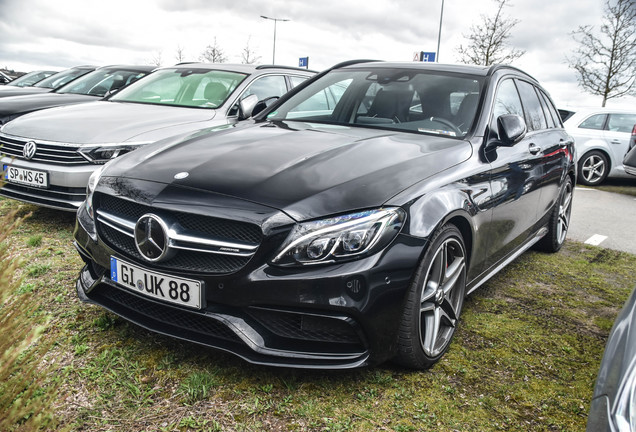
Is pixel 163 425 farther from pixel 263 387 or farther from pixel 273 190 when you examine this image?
pixel 273 190

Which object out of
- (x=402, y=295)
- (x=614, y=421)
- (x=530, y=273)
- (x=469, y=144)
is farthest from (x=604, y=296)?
Answer: (x=614, y=421)

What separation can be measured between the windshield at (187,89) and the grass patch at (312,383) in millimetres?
2864

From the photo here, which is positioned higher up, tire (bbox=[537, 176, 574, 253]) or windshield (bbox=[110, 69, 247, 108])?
windshield (bbox=[110, 69, 247, 108])

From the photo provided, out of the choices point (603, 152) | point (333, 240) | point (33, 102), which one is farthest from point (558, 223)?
point (603, 152)

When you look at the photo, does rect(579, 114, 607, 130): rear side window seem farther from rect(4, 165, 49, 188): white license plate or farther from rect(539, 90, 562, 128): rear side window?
rect(4, 165, 49, 188): white license plate

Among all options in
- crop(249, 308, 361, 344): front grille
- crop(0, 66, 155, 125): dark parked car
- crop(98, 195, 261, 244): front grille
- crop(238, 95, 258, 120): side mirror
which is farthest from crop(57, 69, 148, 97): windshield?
crop(249, 308, 361, 344): front grille

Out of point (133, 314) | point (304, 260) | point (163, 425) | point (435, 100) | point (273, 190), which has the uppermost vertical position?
point (435, 100)

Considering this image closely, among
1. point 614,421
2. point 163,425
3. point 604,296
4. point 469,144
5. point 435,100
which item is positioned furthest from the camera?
point 604,296

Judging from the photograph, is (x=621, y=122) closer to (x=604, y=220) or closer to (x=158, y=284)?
(x=604, y=220)

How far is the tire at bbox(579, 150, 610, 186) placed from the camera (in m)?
11.6

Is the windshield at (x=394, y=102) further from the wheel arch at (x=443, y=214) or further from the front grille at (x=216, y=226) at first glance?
the front grille at (x=216, y=226)

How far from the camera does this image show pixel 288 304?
239 cm

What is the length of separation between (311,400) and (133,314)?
94 cm

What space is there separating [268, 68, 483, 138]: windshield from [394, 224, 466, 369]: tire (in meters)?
0.86
